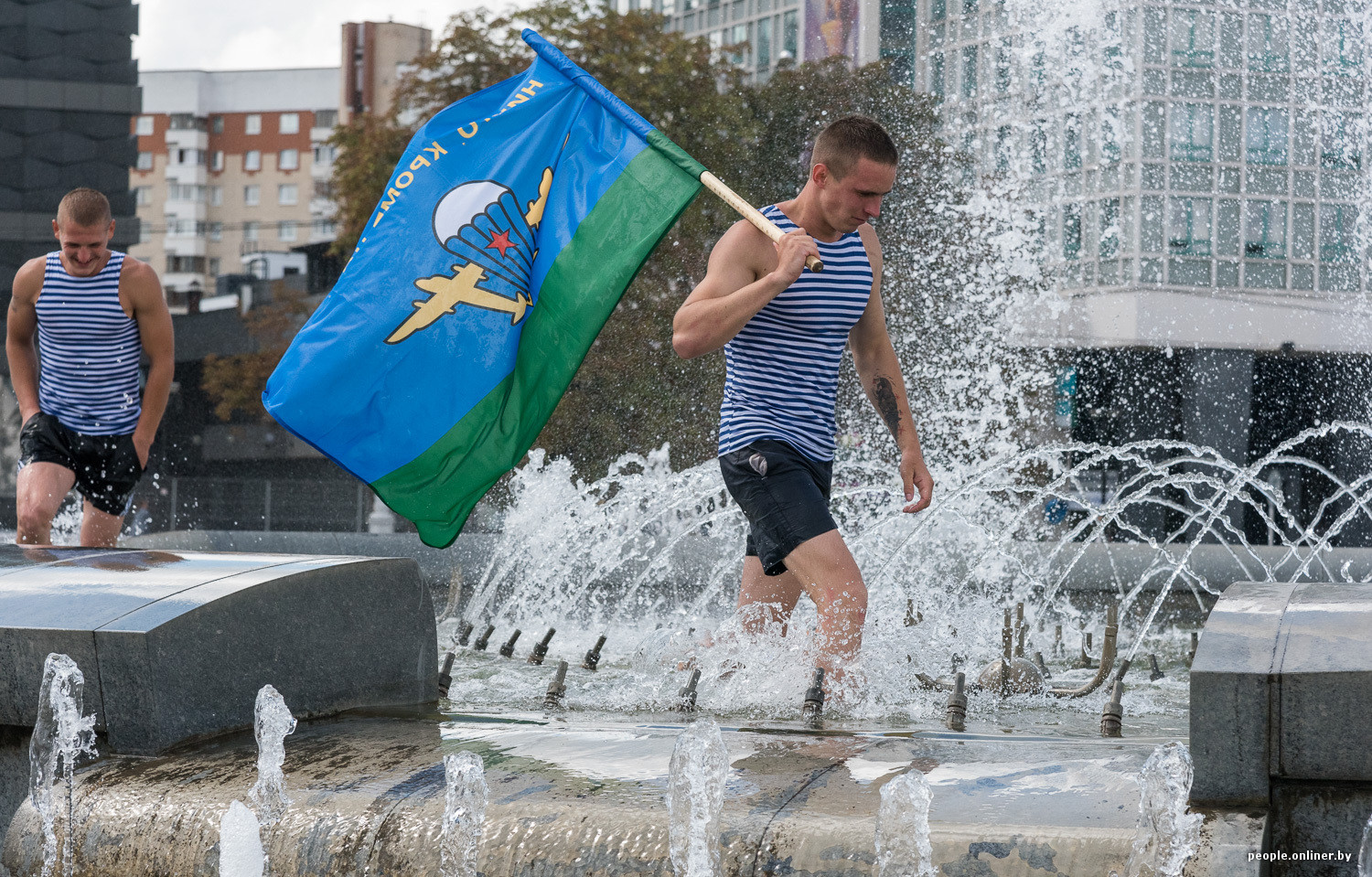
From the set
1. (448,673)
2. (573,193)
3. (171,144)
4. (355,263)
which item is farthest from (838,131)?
(171,144)

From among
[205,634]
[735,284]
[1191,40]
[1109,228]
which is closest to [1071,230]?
[1109,228]

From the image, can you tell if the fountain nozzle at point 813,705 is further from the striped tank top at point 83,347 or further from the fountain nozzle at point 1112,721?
the striped tank top at point 83,347

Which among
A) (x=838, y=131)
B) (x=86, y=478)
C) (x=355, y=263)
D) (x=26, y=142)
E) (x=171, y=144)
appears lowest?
(x=86, y=478)

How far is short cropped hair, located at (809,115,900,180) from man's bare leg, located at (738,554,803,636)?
1109 mm

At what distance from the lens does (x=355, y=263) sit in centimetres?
448

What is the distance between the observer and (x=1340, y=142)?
71.0 feet

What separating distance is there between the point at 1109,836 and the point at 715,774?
707 millimetres

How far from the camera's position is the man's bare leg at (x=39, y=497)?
17.1 ft

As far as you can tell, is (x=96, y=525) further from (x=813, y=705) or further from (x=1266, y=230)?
(x=1266, y=230)

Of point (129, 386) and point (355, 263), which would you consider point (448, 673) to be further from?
point (129, 386)

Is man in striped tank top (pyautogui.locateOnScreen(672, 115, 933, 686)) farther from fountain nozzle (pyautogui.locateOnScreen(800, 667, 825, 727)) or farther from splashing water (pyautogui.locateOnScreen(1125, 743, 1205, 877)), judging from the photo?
splashing water (pyautogui.locateOnScreen(1125, 743, 1205, 877))

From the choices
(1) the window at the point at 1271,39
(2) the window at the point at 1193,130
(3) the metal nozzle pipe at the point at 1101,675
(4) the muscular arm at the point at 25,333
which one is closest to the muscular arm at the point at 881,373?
(3) the metal nozzle pipe at the point at 1101,675

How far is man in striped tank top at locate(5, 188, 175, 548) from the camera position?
17.8 feet

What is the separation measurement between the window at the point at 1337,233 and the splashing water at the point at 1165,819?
21.6 metres
